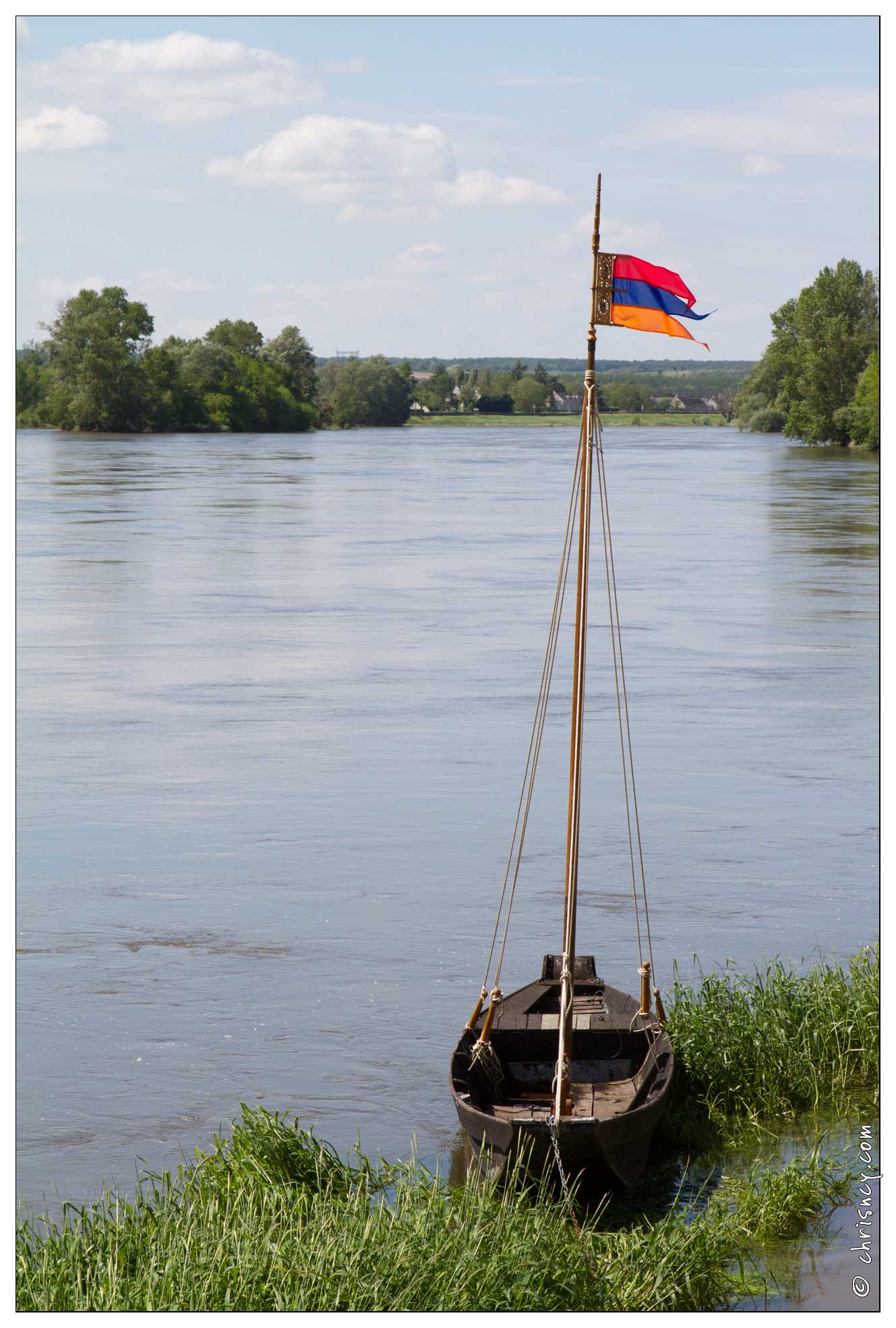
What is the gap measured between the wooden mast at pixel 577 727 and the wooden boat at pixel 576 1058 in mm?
11

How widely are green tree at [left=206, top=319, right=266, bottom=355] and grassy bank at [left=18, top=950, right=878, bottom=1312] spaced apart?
122 metres

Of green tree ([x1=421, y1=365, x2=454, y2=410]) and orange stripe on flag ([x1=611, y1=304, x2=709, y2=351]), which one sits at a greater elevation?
green tree ([x1=421, y1=365, x2=454, y2=410])

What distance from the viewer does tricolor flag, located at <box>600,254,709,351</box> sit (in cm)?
969

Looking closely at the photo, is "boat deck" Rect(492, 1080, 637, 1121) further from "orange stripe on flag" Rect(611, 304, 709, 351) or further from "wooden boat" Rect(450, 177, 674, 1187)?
"orange stripe on flag" Rect(611, 304, 709, 351)

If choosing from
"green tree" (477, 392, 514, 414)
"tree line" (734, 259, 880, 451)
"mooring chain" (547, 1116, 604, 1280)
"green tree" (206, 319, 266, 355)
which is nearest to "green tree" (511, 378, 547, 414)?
"green tree" (477, 392, 514, 414)

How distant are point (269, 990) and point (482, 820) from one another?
16.2ft

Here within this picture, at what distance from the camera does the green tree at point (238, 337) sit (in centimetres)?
12875

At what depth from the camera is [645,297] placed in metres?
9.72

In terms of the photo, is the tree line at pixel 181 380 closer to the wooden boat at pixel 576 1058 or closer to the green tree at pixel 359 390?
the green tree at pixel 359 390

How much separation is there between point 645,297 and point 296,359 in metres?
124

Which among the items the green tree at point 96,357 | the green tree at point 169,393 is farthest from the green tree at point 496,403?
the green tree at point 96,357

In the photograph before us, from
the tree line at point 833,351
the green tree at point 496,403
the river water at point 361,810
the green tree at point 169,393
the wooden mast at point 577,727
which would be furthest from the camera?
the green tree at point 496,403

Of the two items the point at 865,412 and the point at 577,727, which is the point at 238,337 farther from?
the point at 577,727

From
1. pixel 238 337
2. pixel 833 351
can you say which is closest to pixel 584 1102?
pixel 833 351
